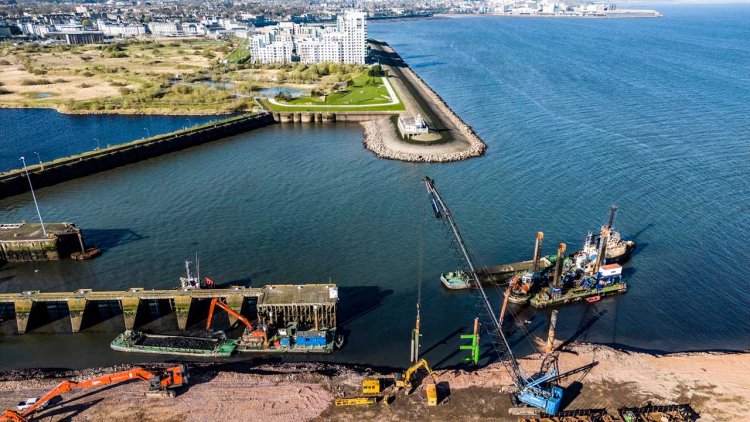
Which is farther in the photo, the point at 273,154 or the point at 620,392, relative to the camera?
the point at 273,154

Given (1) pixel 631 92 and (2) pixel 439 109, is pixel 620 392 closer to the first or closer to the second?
(2) pixel 439 109

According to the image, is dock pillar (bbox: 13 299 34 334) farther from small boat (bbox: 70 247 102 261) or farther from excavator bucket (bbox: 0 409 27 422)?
excavator bucket (bbox: 0 409 27 422)

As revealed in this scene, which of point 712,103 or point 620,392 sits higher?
point 712,103

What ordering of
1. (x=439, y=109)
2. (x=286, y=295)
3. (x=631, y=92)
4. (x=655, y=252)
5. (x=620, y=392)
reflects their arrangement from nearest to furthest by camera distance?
(x=620, y=392)
(x=286, y=295)
(x=655, y=252)
(x=439, y=109)
(x=631, y=92)

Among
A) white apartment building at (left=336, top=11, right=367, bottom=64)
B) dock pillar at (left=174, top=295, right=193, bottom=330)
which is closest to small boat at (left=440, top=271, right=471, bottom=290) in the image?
dock pillar at (left=174, top=295, right=193, bottom=330)

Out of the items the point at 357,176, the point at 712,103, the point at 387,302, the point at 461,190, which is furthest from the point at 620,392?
the point at 712,103

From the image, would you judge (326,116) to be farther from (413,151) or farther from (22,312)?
(22,312)

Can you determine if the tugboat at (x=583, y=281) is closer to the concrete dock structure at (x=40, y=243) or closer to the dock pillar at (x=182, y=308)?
the dock pillar at (x=182, y=308)
